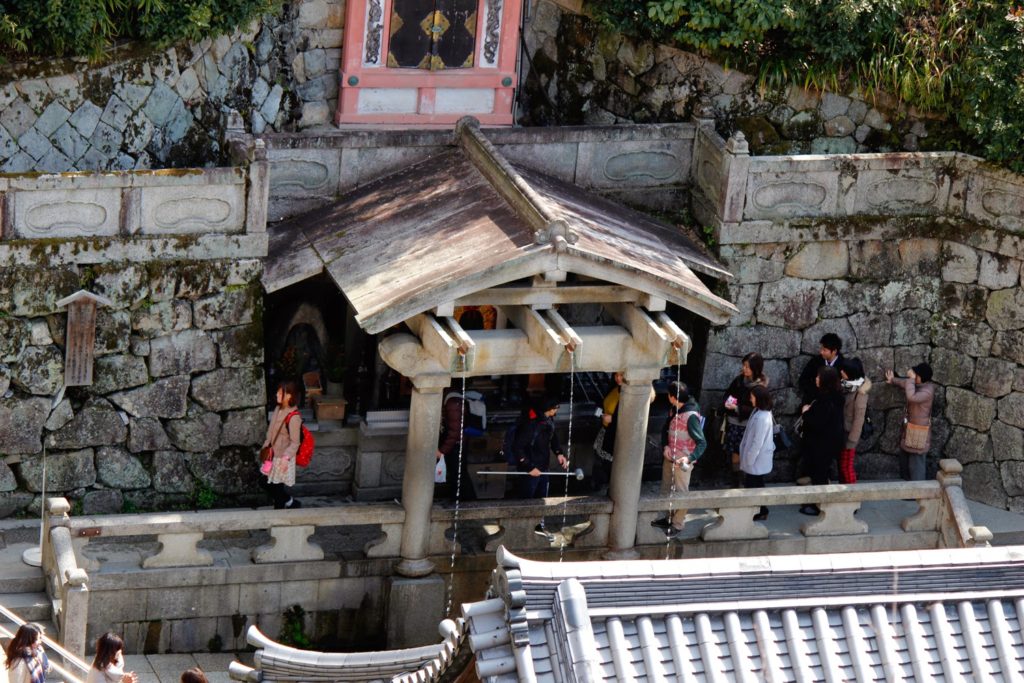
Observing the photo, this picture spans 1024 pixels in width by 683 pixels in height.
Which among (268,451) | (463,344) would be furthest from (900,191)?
(268,451)

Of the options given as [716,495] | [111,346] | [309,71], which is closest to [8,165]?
[111,346]

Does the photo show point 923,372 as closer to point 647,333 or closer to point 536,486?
point 647,333

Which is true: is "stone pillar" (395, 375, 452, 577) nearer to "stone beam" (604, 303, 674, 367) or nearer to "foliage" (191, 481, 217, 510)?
"stone beam" (604, 303, 674, 367)

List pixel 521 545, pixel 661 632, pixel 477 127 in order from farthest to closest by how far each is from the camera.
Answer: pixel 477 127, pixel 521 545, pixel 661 632

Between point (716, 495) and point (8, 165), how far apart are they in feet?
25.1

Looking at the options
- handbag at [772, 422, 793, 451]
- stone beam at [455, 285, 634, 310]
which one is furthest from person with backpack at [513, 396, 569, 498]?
handbag at [772, 422, 793, 451]

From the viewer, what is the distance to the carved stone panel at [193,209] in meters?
19.7

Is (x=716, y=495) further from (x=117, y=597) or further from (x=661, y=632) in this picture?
(x=661, y=632)

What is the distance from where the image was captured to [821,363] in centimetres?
2222

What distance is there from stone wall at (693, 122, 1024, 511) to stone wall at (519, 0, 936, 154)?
0.75m

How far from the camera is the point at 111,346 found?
2000cm

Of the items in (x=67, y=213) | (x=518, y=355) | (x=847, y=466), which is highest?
(x=67, y=213)

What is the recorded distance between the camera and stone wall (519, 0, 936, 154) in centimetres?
2297

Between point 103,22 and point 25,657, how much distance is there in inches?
276
